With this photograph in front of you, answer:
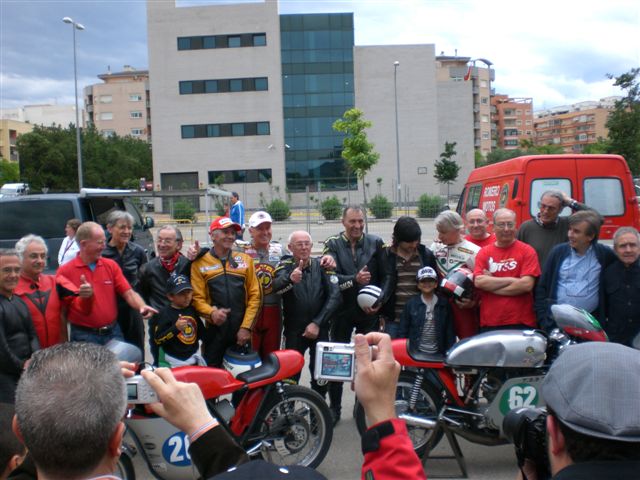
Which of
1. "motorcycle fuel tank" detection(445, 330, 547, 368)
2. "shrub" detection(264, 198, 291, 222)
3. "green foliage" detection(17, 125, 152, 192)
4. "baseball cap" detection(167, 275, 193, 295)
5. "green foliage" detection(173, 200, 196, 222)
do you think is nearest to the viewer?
"motorcycle fuel tank" detection(445, 330, 547, 368)

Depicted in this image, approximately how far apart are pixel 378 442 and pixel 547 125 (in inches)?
7378

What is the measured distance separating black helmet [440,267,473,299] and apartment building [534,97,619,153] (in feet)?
527

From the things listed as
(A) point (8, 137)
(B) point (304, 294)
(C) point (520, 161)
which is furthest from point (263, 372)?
(A) point (8, 137)

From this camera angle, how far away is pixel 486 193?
421 inches

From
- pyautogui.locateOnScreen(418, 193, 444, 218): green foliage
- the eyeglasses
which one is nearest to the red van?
the eyeglasses

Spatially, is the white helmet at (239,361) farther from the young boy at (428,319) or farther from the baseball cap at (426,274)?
the baseball cap at (426,274)

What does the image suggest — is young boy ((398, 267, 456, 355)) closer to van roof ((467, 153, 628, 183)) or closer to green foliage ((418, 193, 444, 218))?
van roof ((467, 153, 628, 183))

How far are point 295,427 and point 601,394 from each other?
3424mm

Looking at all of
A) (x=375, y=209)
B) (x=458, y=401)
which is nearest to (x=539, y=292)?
(x=458, y=401)

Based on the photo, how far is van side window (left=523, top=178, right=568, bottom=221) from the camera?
9.36 metres

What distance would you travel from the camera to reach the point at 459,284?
5.13 metres

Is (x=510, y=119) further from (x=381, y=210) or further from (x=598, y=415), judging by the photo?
(x=598, y=415)

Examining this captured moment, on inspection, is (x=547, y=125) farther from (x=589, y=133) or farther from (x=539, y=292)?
(x=539, y=292)

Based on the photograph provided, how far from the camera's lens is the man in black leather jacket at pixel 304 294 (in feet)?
17.7
